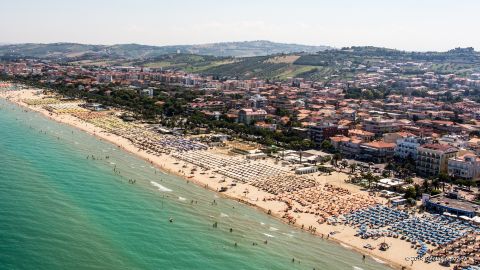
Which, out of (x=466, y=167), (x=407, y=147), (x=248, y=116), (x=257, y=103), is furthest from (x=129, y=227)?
(x=257, y=103)

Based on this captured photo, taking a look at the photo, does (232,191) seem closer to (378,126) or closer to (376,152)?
(376,152)

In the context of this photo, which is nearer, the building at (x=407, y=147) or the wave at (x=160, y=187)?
the wave at (x=160, y=187)

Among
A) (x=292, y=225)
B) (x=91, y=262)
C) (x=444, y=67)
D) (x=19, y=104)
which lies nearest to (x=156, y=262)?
(x=91, y=262)

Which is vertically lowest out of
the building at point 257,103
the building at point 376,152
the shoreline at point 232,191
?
the shoreline at point 232,191

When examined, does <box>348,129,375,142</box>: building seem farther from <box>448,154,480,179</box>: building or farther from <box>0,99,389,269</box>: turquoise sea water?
<box>0,99,389,269</box>: turquoise sea water

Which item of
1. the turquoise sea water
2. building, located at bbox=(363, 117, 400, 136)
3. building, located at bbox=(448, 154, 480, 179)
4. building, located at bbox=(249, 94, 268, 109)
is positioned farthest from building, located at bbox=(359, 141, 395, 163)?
building, located at bbox=(249, 94, 268, 109)

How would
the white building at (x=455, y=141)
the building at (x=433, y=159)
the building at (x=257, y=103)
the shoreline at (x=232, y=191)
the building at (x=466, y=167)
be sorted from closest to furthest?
the shoreline at (x=232, y=191) < the building at (x=466, y=167) < the building at (x=433, y=159) < the white building at (x=455, y=141) < the building at (x=257, y=103)

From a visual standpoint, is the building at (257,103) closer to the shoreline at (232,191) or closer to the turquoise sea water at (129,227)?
the shoreline at (232,191)

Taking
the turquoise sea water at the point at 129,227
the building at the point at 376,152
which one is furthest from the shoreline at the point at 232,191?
the building at the point at 376,152
